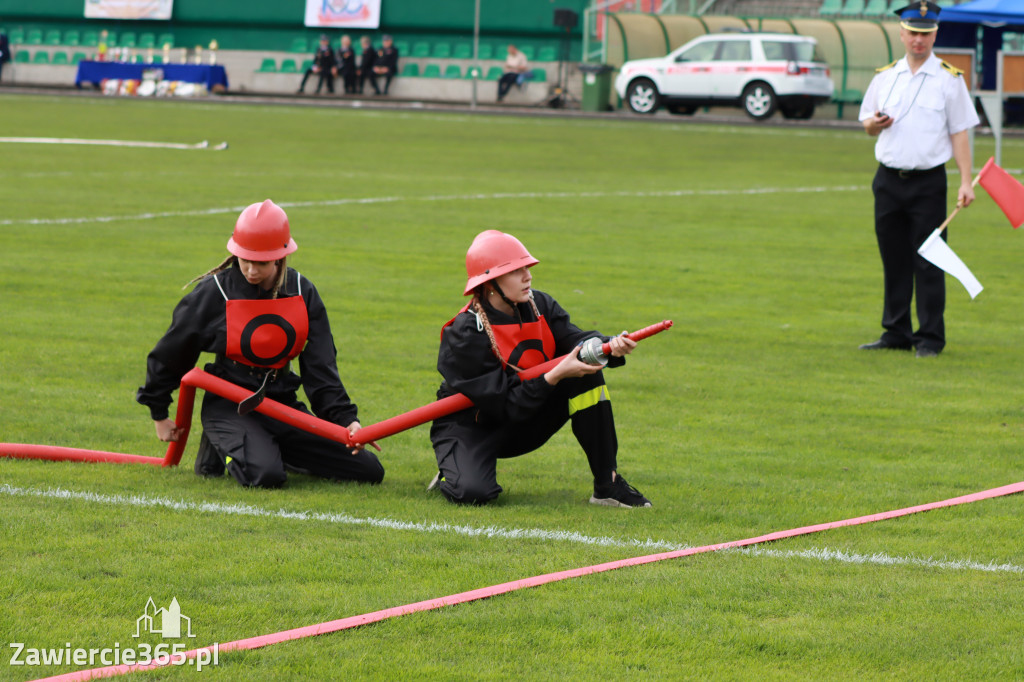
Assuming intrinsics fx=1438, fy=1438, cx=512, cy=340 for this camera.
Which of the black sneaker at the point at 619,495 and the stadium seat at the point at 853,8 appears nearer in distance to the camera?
the black sneaker at the point at 619,495

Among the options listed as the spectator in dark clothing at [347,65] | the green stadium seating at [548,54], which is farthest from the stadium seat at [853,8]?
the spectator in dark clothing at [347,65]

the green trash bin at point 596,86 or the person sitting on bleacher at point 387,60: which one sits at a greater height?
the person sitting on bleacher at point 387,60

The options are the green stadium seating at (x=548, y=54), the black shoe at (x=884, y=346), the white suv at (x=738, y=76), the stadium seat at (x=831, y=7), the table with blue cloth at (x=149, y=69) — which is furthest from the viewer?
the table with blue cloth at (x=149, y=69)

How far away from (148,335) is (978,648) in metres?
6.58

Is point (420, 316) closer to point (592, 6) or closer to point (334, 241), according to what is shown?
point (334, 241)

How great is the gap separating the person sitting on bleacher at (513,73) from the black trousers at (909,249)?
37.5m

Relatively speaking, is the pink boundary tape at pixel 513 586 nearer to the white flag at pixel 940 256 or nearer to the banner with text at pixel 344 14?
the white flag at pixel 940 256

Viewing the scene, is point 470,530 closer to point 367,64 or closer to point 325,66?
point 367,64

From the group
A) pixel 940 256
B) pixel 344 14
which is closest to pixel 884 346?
pixel 940 256

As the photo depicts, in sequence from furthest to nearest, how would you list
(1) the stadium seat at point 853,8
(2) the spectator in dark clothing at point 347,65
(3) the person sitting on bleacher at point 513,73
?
1. (2) the spectator in dark clothing at point 347,65
2. (1) the stadium seat at point 853,8
3. (3) the person sitting on bleacher at point 513,73

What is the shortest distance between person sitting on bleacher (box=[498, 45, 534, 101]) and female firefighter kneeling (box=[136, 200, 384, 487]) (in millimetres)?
41077

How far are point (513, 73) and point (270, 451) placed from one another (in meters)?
41.3

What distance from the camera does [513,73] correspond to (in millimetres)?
46438

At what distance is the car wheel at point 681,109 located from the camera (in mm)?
40062
